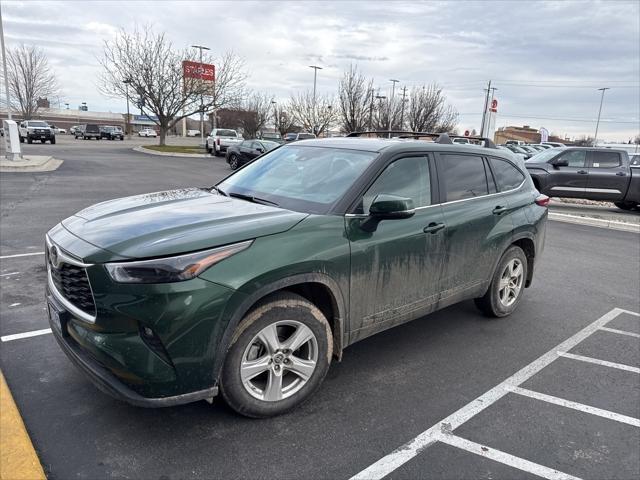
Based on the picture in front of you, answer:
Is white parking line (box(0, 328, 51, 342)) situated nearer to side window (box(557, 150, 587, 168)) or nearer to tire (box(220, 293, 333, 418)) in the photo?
tire (box(220, 293, 333, 418))

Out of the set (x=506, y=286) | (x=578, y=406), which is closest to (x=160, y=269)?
(x=578, y=406)

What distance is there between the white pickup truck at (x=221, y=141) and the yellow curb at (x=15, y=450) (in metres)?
29.7

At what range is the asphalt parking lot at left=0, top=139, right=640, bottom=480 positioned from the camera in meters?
2.55

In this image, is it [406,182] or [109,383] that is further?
[406,182]

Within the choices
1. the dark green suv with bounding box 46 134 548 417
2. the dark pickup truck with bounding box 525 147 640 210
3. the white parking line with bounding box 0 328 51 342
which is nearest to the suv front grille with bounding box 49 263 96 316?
the dark green suv with bounding box 46 134 548 417

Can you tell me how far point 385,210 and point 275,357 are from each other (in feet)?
3.91

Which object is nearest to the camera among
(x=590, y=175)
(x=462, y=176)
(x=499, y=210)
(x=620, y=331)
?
(x=462, y=176)

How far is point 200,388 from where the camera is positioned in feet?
8.25

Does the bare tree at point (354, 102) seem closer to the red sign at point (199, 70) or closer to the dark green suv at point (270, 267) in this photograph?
the red sign at point (199, 70)

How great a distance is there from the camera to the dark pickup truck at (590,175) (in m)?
13.4

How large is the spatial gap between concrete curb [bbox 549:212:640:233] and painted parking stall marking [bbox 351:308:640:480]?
853cm

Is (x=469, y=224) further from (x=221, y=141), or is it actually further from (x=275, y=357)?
(x=221, y=141)

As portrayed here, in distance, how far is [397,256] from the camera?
3.38m

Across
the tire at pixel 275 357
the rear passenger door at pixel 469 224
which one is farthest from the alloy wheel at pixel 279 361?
the rear passenger door at pixel 469 224
